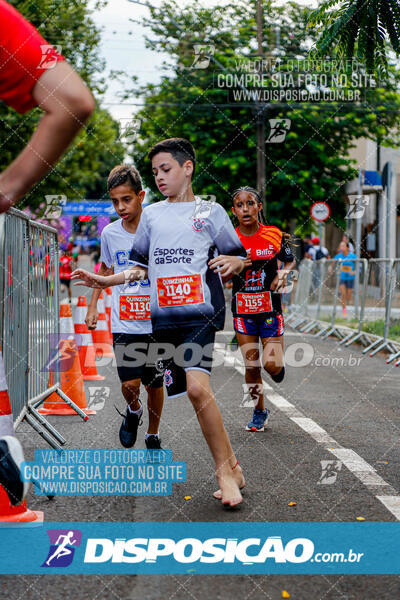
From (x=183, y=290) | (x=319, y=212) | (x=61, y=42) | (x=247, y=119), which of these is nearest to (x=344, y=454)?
(x=183, y=290)

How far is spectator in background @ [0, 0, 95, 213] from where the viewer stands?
7.89 feet

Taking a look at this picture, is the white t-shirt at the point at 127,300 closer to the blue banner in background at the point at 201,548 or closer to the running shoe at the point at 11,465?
the blue banner in background at the point at 201,548

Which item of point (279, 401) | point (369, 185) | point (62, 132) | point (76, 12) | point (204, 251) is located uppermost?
point (76, 12)

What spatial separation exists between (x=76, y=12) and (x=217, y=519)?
92.7ft

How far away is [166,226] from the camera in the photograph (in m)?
4.72

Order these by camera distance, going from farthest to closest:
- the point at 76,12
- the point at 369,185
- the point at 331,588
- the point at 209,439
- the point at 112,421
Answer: the point at 76,12
the point at 369,185
the point at 112,421
the point at 209,439
the point at 331,588

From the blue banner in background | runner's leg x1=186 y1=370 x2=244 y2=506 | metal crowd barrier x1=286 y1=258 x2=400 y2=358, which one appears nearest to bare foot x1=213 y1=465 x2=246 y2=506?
runner's leg x1=186 y1=370 x2=244 y2=506

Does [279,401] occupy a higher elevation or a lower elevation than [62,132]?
lower

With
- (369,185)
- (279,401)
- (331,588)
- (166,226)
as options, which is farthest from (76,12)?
(331,588)

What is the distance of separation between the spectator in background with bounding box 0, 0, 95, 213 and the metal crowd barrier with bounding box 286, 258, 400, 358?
9.88 meters

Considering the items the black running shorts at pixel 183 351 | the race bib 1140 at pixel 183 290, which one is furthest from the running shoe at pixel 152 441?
the race bib 1140 at pixel 183 290

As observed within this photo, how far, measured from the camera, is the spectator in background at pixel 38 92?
2.40m

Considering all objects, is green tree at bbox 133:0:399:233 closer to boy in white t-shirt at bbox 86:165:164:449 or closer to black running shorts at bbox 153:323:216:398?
boy in white t-shirt at bbox 86:165:164:449

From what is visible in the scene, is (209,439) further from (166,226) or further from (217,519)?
(166,226)
